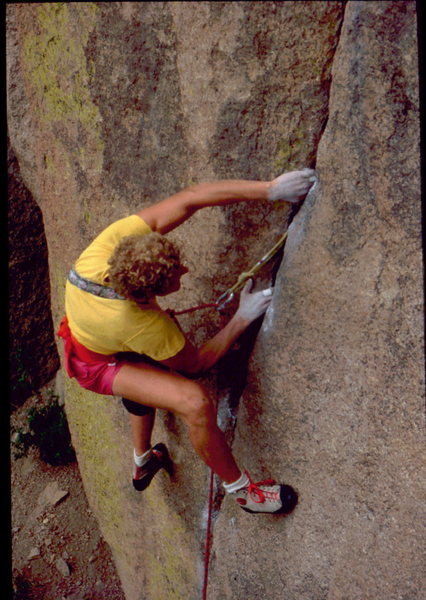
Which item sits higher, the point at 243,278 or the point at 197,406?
the point at 243,278

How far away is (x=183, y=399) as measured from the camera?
2.79m

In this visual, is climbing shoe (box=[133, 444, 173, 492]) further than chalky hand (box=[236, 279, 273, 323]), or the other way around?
climbing shoe (box=[133, 444, 173, 492])

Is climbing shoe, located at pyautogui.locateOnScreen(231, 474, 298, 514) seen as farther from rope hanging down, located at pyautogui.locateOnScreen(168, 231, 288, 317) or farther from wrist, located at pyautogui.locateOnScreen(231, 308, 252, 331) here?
rope hanging down, located at pyautogui.locateOnScreen(168, 231, 288, 317)

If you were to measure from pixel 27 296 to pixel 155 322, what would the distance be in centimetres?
368

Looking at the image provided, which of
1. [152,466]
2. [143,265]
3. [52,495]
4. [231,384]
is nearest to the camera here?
[143,265]

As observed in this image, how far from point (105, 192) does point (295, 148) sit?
1.25m

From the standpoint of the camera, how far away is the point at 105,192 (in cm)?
346

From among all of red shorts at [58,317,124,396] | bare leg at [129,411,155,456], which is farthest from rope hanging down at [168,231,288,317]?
bare leg at [129,411,155,456]

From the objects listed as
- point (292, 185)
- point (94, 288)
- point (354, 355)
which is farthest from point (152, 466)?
point (292, 185)

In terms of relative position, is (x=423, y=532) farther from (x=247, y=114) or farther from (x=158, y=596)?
(x=158, y=596)

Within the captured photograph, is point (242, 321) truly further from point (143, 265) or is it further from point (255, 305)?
point (143, 265)

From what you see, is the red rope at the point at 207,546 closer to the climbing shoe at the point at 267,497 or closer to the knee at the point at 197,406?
the climbing shoe at the point at 267,497

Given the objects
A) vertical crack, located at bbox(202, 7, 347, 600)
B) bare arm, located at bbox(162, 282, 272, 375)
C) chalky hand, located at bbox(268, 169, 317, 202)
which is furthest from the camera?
vertical crack, located at bbox(202, 7, 347, 600)

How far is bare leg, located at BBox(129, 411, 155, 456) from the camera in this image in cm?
357
